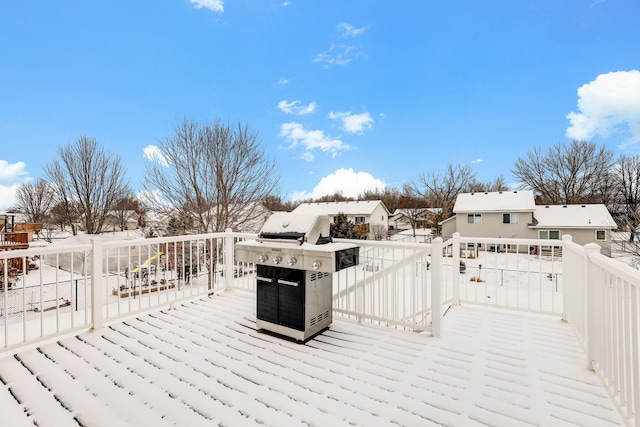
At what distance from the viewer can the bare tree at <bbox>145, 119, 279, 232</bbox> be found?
9.77 meters

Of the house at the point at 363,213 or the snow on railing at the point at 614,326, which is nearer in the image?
the snow on railing at the point at 614,326

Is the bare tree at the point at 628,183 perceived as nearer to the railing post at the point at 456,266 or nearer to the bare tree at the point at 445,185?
the bare tree at the point at 445,185

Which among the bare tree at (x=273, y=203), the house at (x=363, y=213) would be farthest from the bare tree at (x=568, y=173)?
the bare tree at (x=273, y=203)

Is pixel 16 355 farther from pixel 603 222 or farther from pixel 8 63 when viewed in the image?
pixel 603 222

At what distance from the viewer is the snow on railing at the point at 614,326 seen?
1.43m

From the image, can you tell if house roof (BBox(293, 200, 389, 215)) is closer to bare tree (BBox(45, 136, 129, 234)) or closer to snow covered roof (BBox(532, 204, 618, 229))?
snow covered roof (BBox(532, 204, 618, 229))

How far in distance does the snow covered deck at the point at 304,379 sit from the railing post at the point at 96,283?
14 centimetres

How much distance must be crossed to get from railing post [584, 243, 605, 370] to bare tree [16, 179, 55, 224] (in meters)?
23.0

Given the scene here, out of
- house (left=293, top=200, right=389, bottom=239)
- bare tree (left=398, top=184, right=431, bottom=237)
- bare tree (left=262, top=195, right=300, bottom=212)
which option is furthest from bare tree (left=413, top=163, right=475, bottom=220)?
bare tree (left=262, top=195, right=300, bottom=212)

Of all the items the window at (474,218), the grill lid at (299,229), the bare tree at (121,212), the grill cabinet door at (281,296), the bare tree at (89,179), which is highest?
the bare tree at (89,179)

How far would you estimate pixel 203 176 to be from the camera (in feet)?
32.4

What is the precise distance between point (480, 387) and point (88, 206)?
17.3 metres

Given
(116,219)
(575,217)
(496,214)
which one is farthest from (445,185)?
(116,219)

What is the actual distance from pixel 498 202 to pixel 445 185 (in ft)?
26.8
